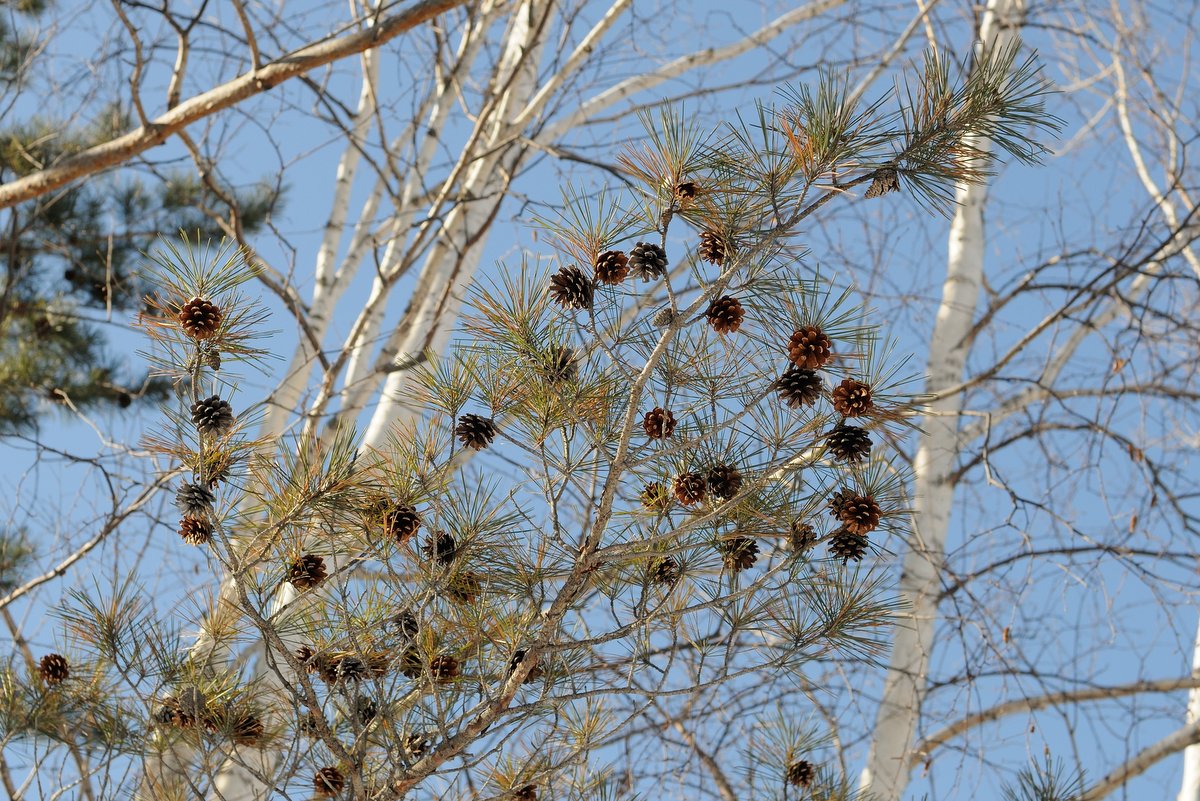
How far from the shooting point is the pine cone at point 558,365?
4.53 ft

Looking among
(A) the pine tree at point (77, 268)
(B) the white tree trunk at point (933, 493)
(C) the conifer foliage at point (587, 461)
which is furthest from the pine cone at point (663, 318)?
(A) the pine tree at point (77, 268)

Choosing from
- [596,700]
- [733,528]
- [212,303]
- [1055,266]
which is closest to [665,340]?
[733,528]

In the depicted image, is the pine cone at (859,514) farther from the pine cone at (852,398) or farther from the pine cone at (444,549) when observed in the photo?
the pine cone at (444,549)

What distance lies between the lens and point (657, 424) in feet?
4.44

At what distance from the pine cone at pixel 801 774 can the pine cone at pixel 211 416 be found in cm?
102

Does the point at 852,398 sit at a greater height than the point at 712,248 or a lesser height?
lesser

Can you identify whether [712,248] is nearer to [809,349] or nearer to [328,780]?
[809,349]

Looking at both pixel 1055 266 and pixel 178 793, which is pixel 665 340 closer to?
pixel 178 793

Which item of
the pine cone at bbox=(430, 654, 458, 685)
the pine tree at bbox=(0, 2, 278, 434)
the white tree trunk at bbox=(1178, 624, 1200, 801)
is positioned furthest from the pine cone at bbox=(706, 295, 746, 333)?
the pine tree at bbox=(0, 2, 278, 434)

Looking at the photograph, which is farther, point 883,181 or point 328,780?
point 328,780

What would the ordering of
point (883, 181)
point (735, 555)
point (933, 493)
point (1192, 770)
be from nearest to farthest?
1. point (883, 181)
2. point (735, 555)
3. point (1192, 770)
4. point (933, 493)

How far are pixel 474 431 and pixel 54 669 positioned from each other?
2.70ft

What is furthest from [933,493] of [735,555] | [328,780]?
[328,780]

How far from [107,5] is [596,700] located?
3.05 m
